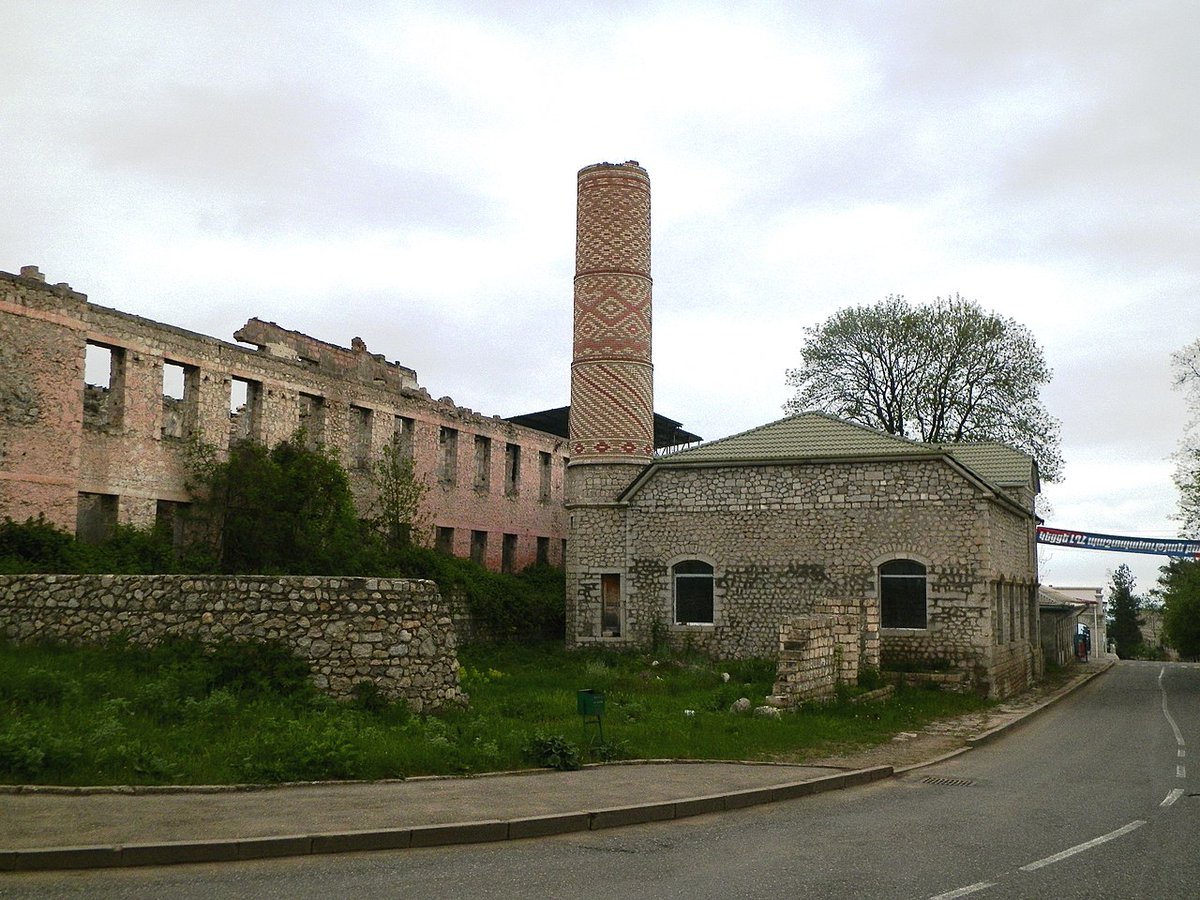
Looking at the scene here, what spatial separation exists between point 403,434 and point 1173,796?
25.0 metres

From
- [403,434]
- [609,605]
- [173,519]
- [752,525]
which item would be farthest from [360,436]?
[752,525]

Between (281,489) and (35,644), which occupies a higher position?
(281,489)

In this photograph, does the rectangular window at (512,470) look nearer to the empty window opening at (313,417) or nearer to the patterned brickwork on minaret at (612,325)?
the empty window opening at (313,417)

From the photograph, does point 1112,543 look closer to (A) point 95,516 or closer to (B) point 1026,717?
(B) point 1026,717

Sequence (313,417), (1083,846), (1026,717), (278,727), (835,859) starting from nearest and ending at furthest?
(835,859), (1083,846), (278,727), (1026,717), (313,417)

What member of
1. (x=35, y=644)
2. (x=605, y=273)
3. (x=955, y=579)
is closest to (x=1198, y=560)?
(x=955, y=579)

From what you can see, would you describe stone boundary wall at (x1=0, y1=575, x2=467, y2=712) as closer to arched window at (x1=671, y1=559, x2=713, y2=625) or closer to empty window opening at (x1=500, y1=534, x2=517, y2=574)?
arched window at (x1=671, y1=559, x2=713, y2=625)

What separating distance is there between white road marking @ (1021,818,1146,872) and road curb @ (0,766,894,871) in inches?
129

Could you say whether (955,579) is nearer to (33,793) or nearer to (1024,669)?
(1024,669)

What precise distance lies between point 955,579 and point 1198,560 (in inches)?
1151

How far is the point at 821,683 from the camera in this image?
61.1 feet

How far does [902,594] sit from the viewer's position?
2408 centimetres

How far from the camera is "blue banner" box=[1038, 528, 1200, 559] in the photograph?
169 ft

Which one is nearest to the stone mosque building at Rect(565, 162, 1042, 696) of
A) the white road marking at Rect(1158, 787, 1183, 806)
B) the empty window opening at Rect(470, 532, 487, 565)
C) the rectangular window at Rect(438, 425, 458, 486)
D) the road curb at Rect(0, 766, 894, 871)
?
the rectangular window at Rect(438, 425, 458, 486)
